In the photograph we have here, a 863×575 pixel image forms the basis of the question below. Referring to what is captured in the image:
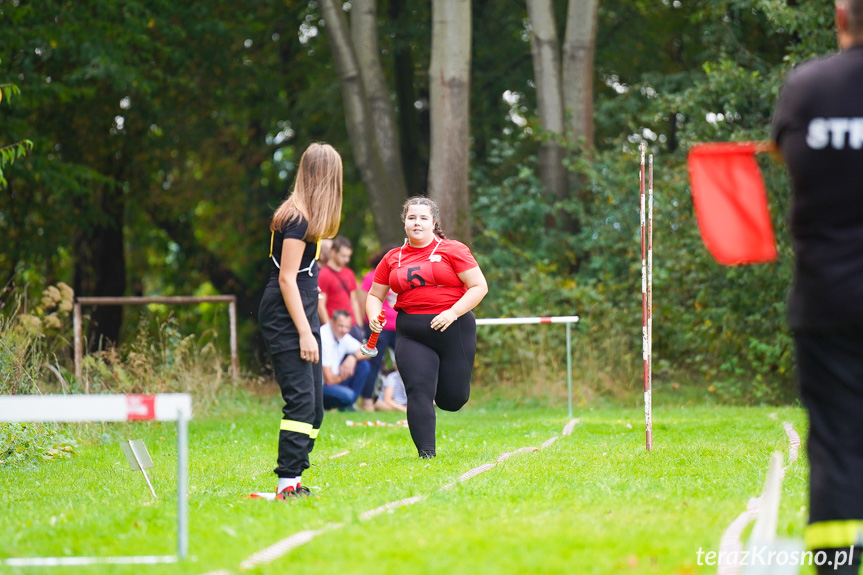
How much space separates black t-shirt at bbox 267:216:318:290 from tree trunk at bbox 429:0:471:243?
9.30 meters

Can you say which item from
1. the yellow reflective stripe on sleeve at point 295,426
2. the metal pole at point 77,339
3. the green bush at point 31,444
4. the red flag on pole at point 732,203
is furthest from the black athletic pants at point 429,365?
the metal pole at point 77,339

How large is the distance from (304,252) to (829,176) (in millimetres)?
3002

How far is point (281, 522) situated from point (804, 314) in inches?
101

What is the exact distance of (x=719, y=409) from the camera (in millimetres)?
11883

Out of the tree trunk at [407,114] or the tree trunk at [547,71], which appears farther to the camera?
the tree trunk at [407,114]

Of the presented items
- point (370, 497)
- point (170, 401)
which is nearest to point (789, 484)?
point (370, 497)

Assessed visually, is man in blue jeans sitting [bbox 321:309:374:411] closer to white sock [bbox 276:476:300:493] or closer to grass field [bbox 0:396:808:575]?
grass field [bbox 0:396:808:575]

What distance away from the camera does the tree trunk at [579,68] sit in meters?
16.1

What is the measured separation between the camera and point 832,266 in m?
3.30

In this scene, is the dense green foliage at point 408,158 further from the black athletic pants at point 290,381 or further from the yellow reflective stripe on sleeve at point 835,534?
the yellow reflective stripe on sleeve at point 835,534

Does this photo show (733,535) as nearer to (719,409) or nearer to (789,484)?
(789,484)

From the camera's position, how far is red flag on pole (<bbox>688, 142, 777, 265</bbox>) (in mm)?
3807

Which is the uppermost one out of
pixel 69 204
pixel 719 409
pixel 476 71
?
pixel 476 71

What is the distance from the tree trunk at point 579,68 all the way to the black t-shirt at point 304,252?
11.0 m
